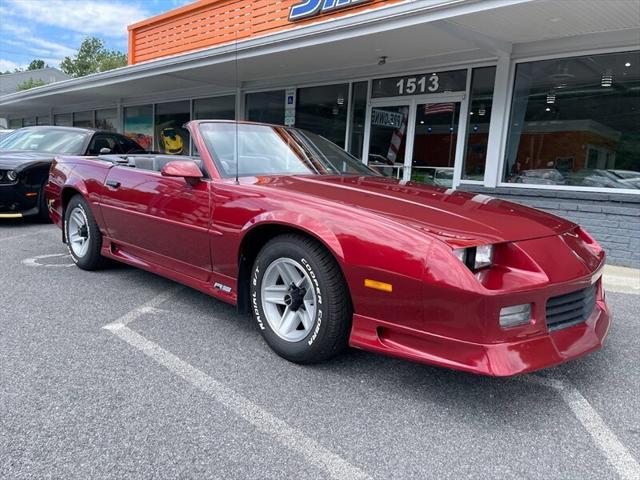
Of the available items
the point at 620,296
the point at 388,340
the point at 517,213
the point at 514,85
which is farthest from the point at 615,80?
the point at 388,340

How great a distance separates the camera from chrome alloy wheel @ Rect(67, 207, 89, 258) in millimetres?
4535

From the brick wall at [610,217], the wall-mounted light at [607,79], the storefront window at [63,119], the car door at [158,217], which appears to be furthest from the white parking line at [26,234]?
the storefront window at [63,119]

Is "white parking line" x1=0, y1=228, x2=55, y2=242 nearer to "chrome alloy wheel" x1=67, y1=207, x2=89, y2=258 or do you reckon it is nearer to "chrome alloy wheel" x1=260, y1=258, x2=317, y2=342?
"chrome alloy wheel" x1=67, y1=207, x2=89, y2=258

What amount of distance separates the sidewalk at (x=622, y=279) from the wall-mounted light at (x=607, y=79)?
2.49m

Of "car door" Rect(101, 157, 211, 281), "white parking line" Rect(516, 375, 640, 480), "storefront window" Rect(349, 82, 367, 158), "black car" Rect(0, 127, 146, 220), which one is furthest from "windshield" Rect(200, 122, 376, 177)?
"storefront window" Rect(349, 82, 367, 158)

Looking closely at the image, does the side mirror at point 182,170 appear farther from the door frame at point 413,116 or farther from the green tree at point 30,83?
the green tree at point 30,83

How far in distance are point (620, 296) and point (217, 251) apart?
12.3ft

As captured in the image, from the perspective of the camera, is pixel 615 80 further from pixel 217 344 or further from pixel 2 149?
pixel 2 149

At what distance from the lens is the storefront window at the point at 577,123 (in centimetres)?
628

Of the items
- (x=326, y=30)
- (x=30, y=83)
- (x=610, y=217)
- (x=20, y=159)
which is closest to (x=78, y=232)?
(x=20, y=159)

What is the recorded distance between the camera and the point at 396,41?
22.1 feet

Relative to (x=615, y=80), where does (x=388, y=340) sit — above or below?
below

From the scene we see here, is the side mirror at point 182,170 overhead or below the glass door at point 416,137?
below

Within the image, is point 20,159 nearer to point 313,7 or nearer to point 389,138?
point 313,7
